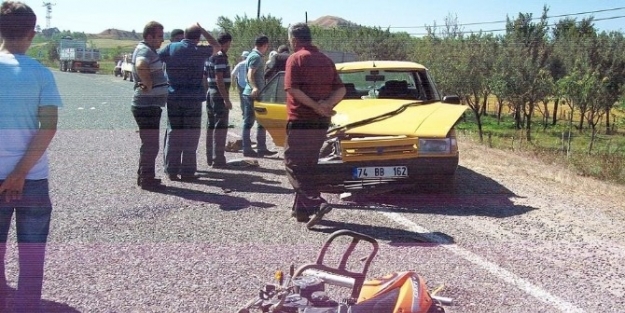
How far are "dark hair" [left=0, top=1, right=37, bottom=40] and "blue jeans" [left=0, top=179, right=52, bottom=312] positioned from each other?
74 centimetres

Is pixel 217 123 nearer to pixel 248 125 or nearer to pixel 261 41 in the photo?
pixel 248 125

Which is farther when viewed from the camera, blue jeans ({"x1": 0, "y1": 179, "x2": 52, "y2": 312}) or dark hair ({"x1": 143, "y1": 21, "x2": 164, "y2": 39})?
dark hair ({"x1": 143, "y1": 21, "x2": 164, "y2": 39})

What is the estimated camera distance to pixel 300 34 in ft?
19.3

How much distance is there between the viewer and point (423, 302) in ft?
10.6

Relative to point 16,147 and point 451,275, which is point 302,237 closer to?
point 451,275

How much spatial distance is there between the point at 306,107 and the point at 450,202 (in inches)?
82.1

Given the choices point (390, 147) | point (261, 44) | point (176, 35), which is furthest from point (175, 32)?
point (390, 147)

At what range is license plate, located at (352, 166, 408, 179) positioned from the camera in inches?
258

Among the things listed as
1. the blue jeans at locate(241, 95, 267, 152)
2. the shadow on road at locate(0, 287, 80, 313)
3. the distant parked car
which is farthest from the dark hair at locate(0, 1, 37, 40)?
the blue jeans at locate(241, 95, 267, 152)

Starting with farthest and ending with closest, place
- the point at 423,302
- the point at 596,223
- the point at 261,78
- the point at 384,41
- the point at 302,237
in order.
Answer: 1. the point at 384,41
2. the point at 261,78
3. the point at 596,223
4. the point at 302,237
5. the point at 423,302

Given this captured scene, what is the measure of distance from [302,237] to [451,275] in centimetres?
140

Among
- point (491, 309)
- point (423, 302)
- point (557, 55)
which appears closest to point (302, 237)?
point (491, 309)

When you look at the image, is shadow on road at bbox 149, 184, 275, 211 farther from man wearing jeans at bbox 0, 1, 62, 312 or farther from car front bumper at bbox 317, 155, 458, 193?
man wearing jeans at bbox 0, 1, 62, 312

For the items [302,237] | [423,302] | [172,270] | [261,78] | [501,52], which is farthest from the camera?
[501,52]
